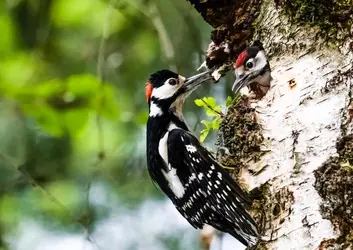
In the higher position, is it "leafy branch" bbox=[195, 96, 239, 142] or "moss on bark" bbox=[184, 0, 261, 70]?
"moss on bark" bbox=[184, 0, 261, 70]

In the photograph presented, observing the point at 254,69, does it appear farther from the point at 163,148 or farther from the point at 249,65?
the point at 163,148

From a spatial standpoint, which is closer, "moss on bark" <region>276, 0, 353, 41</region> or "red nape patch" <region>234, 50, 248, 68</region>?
"moss on bark" <region>276, 0, 353, 41</region>

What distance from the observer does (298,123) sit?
245 centimetres

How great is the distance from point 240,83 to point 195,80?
26cm

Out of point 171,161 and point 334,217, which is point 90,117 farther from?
point 334,217

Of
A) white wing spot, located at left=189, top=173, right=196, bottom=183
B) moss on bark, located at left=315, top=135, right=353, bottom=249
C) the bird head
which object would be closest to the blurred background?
the bird head

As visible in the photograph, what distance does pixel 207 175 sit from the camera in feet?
9.21

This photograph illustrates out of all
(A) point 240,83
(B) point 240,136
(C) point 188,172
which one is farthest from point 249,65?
(C) point 188,172

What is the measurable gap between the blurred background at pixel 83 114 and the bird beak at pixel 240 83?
64cm

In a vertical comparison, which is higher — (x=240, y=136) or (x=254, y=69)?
(x=254, y=69)

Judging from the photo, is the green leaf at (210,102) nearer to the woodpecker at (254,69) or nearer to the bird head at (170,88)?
the woodpecker at (254,69)

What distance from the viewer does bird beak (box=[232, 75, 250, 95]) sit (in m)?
3.00

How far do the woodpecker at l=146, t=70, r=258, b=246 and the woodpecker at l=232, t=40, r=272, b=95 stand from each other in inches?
6.5

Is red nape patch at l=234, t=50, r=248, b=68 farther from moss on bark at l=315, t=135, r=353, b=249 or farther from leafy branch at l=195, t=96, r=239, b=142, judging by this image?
moss on bark at l=315, t=135, r=353, b=249
